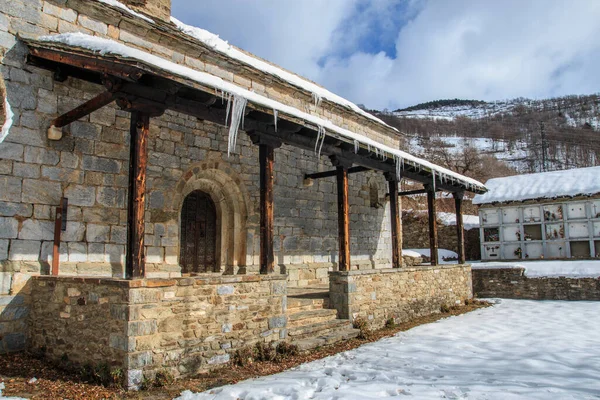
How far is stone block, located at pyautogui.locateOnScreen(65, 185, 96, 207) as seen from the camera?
5945 millimetres

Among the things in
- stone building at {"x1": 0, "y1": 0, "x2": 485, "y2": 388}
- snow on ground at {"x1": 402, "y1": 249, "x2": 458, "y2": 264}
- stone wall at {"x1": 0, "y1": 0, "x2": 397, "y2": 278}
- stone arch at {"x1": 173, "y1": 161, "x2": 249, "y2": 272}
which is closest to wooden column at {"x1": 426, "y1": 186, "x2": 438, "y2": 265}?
stone building at {"x1": 0, "y1": 0, "x2": 485, "y2": 388}

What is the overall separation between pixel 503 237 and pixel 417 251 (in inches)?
142

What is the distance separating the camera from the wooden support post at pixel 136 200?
468 centimetres

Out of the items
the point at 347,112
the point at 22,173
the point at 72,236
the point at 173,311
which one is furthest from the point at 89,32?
the point at 347,112

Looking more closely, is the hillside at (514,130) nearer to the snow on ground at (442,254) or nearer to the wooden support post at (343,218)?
the snow on ground at (442,254)

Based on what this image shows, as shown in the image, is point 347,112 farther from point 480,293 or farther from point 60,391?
point 60,391

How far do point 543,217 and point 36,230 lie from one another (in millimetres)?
15654

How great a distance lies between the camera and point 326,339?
20.8 ft

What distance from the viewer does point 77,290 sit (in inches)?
189

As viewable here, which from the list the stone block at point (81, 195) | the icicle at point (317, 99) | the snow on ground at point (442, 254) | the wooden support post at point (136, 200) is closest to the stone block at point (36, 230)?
the stone block at point (81, 195)

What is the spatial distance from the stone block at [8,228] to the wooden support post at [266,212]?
10.5 ft

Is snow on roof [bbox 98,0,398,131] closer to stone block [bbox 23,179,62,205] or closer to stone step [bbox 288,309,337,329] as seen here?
stone block [bbox 23,179,62,205]

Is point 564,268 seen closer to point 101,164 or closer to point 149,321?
point 149,321

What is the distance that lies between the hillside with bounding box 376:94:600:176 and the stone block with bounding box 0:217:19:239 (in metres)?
39.0
